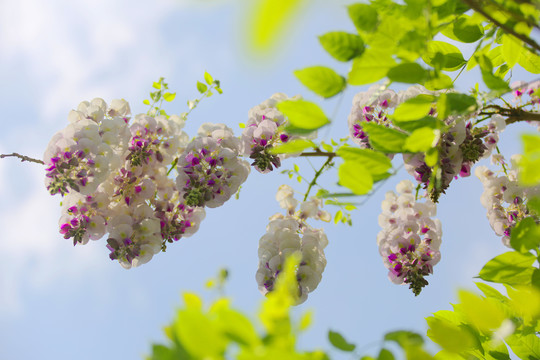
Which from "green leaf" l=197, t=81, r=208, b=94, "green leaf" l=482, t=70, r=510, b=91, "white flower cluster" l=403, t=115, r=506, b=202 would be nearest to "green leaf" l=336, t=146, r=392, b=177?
"green leaf" l=482, t=70, r=510, b=91

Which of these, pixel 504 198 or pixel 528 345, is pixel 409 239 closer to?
pixel 504 198

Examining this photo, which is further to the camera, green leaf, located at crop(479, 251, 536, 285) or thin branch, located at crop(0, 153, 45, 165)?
thin branch, located at crop(0, 153, 45, 165)

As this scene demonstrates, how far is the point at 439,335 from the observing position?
75 centimetres

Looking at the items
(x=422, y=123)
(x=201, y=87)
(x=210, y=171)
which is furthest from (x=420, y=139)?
(x=201, y=87)

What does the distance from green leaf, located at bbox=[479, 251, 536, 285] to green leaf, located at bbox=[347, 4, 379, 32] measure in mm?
622

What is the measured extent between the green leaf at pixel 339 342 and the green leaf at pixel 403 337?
0.21 ft

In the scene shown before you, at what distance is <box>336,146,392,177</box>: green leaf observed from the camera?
107 centimetres

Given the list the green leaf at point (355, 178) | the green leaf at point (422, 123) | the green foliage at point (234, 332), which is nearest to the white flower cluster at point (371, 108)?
the green leaf at point (422, 123)

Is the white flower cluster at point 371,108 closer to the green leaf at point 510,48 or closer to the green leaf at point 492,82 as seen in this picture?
the green leaf at point 510,48

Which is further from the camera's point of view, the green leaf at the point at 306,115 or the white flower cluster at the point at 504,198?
the white flower cluster at the point at 504,198

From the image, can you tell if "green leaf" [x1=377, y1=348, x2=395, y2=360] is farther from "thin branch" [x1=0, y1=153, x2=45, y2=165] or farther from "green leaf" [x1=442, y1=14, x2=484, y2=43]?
"thin branch" [x1=0, y1=153, x2=45, y2=165]

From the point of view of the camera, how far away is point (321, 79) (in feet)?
3.26

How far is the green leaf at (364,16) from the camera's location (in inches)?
38.2

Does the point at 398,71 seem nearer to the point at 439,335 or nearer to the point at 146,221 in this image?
the point at 439,335
